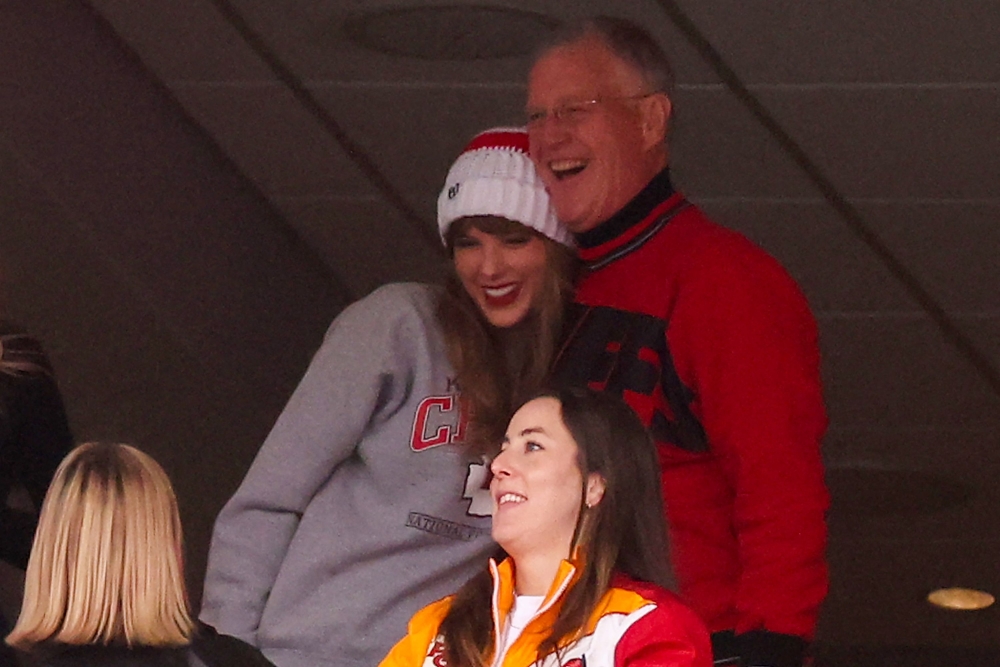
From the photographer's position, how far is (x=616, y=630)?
2.20 m

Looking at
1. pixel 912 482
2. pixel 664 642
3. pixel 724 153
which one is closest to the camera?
pixel 664 642

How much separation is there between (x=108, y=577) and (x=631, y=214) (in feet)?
3.07

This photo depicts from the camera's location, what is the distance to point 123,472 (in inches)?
107

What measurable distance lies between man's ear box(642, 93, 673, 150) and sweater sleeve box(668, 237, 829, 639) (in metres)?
0.28

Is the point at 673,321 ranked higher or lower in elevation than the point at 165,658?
higher

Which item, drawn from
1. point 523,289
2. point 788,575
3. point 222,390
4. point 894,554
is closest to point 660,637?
point 788,575

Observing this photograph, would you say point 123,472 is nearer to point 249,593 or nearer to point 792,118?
point 249,593

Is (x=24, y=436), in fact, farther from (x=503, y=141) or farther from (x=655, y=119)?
(x=655, y=119)

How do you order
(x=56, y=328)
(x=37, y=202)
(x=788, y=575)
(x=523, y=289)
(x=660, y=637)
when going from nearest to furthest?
(x=660, y=637) → (x=788, y=575) → (x=523, y=289) → (x=37, y=202) → (x=56, y=328)

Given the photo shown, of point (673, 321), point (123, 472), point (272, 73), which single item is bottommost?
point (123, 472)

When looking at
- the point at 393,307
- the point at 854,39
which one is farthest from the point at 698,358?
the point at 854,39

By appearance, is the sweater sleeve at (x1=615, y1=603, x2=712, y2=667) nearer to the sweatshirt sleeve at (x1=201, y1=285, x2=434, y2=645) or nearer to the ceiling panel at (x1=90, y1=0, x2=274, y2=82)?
the sweatshirt sleeve at (x1=201, y1=285, x2=434, y2=645)

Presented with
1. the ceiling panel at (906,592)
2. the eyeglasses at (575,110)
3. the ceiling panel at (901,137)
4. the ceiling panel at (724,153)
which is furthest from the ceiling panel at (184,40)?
the ceiling panel at (906,592)

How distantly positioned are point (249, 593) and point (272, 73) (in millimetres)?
1946
